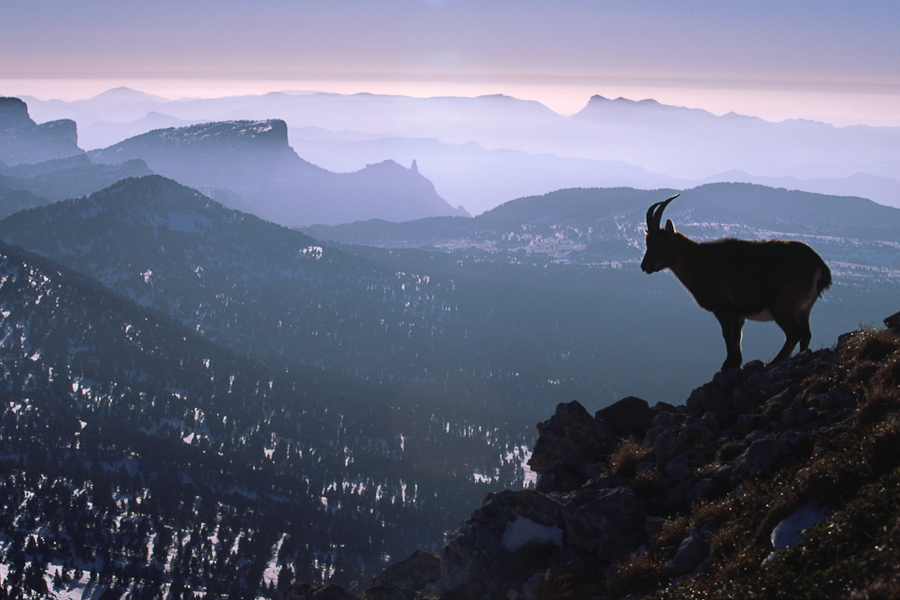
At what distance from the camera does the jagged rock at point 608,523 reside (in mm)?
16812

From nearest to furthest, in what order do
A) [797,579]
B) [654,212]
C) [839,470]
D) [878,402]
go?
1. [797,579]
2. [839,470]
3. [878,402]
4. [654,212]

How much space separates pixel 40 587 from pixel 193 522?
167 feet

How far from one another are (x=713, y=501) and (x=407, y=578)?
38.8ft

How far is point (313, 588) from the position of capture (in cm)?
2177

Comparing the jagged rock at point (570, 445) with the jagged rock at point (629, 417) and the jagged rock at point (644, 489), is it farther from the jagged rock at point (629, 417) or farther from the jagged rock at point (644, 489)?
the jagged rock at point (629, 417)

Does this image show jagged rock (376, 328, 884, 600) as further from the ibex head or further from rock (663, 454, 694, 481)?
the ibex head

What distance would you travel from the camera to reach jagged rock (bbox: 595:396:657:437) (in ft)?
78.8

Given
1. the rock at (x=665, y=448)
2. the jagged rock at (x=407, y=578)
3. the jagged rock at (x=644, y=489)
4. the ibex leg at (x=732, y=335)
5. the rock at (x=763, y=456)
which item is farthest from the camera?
the ibex leg at (x=732, y=335)

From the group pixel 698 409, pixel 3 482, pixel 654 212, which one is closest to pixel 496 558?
pixel 698 409

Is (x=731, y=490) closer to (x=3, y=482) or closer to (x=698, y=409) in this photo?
(x=698, y=409)

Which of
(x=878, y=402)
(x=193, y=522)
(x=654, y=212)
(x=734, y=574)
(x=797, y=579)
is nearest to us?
(x=797, y=579)

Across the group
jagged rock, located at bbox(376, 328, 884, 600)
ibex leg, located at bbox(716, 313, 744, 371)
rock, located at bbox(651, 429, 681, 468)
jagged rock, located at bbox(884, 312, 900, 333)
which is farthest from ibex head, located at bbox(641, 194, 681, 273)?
jagged rock, located at bbox(884, 312, 900, 333)

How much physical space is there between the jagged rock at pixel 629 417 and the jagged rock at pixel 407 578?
28.1ft

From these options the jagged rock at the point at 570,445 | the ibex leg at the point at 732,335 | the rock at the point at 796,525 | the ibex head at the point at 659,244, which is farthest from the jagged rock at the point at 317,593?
the ibex head at the point at 659,244
